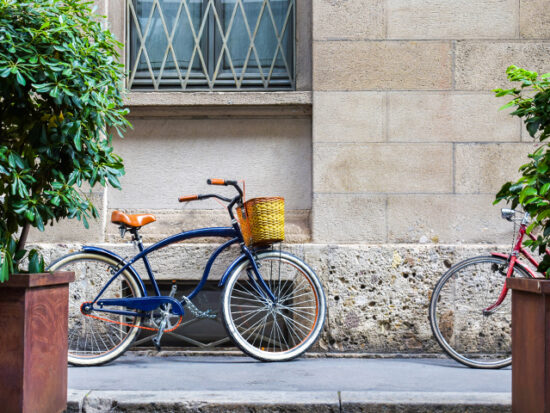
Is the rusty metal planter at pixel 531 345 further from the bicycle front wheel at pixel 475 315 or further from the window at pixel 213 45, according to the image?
the window at pixel 213 45

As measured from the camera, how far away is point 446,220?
5.66 m

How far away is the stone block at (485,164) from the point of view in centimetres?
568

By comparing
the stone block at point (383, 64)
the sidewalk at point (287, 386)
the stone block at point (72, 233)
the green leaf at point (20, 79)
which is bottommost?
the sidewalk at point (287, 386)

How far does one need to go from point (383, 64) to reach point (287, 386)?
3033mm

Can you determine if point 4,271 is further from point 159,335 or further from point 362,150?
point 362,150

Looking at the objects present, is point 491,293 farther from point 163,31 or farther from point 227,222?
point 163,31

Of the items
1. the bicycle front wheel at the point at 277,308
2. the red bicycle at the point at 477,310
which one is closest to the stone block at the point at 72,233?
the bicycle front wheel at the point at 277,308

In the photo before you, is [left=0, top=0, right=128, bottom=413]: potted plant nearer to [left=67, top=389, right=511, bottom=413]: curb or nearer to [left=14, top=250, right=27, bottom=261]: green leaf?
[left=14, top=250, right=27, bottom=261]: green leaf

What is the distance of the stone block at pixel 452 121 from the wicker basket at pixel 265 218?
1.37 metres

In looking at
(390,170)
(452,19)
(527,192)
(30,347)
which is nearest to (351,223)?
(390,170)

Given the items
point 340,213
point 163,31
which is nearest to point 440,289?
point 340,213

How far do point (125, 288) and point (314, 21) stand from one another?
288 centimetres

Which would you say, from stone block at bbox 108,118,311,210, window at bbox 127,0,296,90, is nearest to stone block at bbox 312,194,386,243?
stone block at bbox 108,118,311,210

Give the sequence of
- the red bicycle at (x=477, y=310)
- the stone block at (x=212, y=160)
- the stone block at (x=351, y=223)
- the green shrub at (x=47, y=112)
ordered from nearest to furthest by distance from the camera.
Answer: the green shrub at (x=47, y=112) → the red bicycle at (x=477, y=310) → the stone block at (x=351, y=223) → the stone block at (x=212, y=160)
